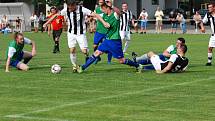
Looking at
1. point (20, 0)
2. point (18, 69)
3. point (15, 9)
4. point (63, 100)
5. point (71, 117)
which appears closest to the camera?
point (71, 117)

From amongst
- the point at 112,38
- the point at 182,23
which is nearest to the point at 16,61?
the point at 112,38

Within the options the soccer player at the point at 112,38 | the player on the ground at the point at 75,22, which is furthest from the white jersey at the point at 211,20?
the player on the ground at the point at 75,22

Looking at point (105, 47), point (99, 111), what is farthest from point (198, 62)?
point (99, 111)

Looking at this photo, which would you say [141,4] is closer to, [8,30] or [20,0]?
[20,0]

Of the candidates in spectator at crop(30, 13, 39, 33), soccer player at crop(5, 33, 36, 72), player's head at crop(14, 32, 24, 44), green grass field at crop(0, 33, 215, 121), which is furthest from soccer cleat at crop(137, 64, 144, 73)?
spectator at crop(30, 13, 39, 33)

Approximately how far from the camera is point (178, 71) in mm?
15969

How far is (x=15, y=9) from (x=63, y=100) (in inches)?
1902

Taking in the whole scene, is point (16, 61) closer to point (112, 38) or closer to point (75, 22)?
point (75, 22)

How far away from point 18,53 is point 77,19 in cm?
208

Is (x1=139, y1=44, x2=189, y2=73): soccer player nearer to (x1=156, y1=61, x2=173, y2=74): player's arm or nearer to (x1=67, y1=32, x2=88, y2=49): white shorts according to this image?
(x1=156, y1=61, x2=173, y2=74): player's arm

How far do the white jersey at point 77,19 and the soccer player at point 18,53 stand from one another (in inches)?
51.7

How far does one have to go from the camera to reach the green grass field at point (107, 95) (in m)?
9.50

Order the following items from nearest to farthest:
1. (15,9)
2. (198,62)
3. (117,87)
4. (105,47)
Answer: (117,87) < (105,47) < (198,62) < (15,9)

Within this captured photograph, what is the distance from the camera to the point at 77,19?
54.3 feet
